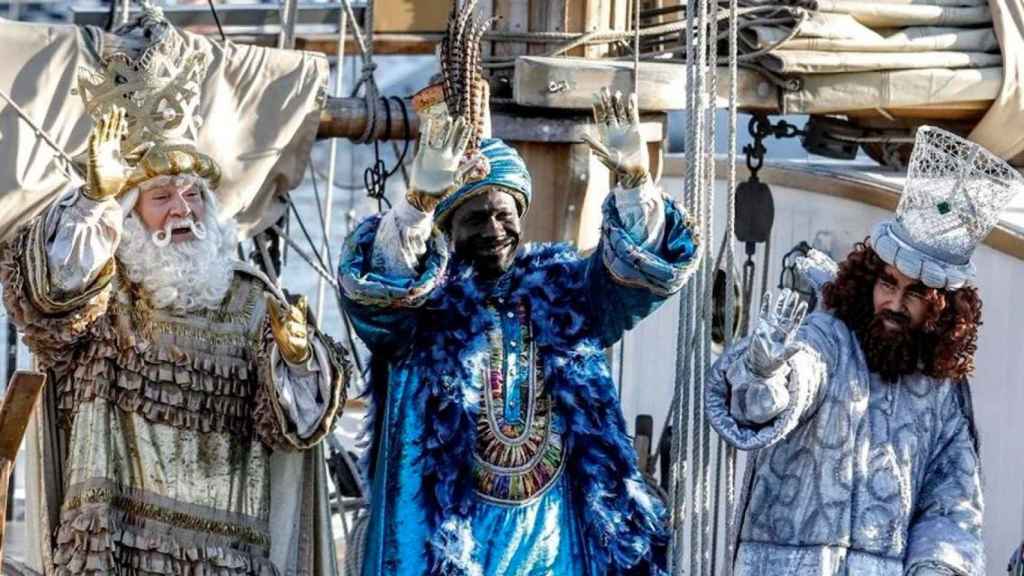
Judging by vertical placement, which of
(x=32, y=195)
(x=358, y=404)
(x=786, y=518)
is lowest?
(x=358, y=404)

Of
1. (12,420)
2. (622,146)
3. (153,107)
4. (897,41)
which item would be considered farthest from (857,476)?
(897,41)

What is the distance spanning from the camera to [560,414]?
253 inches

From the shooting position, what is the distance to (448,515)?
6332 mm

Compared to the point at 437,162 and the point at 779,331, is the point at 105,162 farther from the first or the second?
the point at 779,331

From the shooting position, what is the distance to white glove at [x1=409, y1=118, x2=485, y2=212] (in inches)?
240

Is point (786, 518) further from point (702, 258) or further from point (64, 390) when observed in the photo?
point (64, 390)

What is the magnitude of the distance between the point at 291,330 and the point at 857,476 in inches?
51.4

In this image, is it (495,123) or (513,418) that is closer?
(513,418)

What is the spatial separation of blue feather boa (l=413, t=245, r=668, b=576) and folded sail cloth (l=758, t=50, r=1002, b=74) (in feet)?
7.28

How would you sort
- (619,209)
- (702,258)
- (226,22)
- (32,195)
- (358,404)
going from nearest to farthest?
1. (619,209)
2. (702,258)
3. (32,195)
4. (226,22)
5. (358,404)

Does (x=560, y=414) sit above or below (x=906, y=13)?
below

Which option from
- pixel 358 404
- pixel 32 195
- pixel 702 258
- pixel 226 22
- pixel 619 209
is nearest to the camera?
pixel 619 209

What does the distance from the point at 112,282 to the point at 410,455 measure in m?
0.75

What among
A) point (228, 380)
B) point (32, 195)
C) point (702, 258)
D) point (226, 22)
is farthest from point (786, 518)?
point (226, 22)
